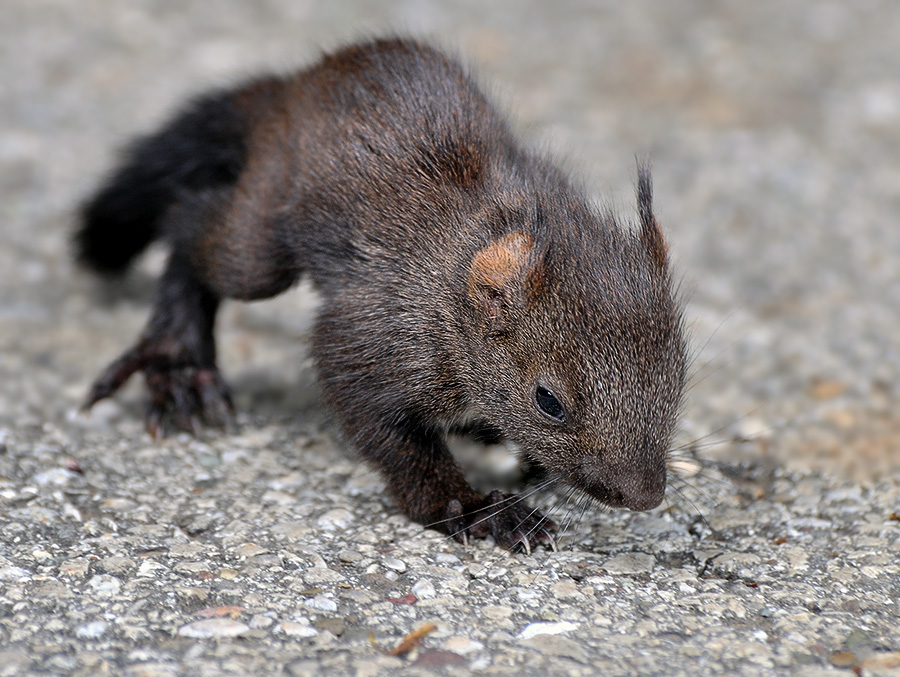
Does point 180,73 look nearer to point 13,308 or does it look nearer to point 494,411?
point 13,308

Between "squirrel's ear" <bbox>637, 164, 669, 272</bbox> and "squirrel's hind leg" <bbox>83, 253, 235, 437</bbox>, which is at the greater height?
"squirrel's ear" <bbox>637, 164, 669, 272</bbox>

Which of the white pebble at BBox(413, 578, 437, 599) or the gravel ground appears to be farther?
the white pebble at BBox(413, 578, 437, 599)

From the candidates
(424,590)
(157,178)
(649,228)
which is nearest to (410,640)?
(424,590)

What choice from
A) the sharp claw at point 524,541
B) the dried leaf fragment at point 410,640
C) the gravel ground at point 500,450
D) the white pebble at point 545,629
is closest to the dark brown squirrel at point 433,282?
the sharp claw at point 524,541

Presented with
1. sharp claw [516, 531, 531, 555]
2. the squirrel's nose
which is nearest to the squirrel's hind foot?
sharp claw [516, 531, 531, 555]

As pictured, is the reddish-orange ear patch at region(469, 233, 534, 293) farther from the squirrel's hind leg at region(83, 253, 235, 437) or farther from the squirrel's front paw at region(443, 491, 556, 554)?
the squirrel's hind leg at region(83, 253, 235, 437)

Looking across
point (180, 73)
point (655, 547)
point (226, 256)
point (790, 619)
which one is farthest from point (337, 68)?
point (180, 73)
